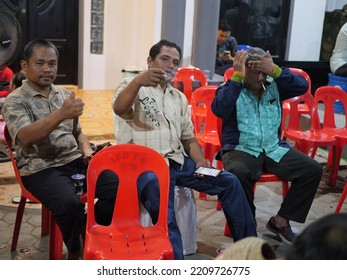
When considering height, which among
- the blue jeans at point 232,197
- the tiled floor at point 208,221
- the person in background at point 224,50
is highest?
the person in background at point 224,50

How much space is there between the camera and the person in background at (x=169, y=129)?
3090 millimetres

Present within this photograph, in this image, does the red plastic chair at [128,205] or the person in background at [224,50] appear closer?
the red plastic chair at [128,205]

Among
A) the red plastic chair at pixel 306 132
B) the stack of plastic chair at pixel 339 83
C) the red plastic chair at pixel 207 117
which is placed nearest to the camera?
the red plastic chair at pixel 207 117

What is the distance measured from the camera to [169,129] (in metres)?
3.25

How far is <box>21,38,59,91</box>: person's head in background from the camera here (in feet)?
10.3

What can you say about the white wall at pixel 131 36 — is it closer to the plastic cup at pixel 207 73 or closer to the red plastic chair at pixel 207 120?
the plastic cup at pixel 207 73

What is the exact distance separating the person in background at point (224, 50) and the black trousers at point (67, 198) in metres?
4.15

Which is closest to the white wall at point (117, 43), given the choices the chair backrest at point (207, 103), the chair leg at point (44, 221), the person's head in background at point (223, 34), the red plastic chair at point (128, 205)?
the person's head in background at point (223, 34)

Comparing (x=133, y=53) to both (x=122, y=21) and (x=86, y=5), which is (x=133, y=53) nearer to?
(x=122, y=21)

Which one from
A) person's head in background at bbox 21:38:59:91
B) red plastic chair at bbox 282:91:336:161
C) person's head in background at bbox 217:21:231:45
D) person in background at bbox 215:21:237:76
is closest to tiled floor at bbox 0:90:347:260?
red plastic chair at bbox 282:91:336:161

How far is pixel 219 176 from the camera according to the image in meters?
3.14

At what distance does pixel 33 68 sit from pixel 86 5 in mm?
4746

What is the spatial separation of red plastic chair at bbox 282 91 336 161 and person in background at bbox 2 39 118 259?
1926mm

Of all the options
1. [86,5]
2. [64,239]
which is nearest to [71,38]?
[86,5]
